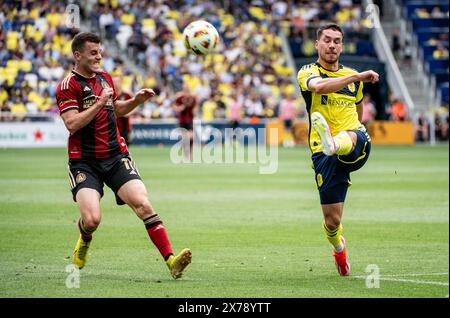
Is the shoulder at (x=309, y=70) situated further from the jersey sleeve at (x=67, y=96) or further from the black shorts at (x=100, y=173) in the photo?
the jersey sleeve at (x=67, y=96)

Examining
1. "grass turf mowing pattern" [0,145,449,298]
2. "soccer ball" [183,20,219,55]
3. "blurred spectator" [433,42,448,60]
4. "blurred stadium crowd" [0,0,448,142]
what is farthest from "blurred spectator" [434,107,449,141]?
"soccer ball" [183,20,219,55]

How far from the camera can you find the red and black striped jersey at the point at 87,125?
9.82 m

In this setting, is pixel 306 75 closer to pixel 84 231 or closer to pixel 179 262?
pixel 179 262

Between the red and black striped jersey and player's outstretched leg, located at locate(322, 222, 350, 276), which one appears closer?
the red and black striped jersey

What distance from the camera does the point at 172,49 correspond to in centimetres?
4584

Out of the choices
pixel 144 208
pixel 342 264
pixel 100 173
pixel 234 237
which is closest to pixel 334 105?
pixel 342 264

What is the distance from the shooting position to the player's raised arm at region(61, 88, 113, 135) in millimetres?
9602

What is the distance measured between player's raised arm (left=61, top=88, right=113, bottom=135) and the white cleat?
2.07 m

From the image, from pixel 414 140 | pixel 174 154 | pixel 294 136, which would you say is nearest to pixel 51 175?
pixel 174 154

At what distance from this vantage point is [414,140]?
44938 mm

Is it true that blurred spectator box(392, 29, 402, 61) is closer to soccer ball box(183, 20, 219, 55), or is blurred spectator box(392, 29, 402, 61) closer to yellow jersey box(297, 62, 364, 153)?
soccer ball box(183, 20, 219, 55)
